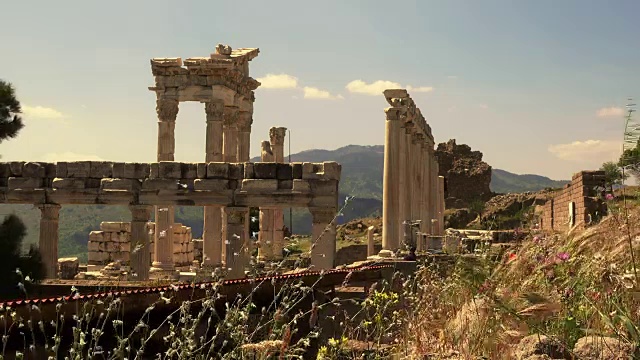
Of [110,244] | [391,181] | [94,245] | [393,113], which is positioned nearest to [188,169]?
[391,181]

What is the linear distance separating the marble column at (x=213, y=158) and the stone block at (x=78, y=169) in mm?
7759

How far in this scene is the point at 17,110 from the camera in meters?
24.5

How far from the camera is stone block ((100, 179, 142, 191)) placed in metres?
21.8

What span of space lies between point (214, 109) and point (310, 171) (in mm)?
10359

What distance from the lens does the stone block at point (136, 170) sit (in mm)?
21938

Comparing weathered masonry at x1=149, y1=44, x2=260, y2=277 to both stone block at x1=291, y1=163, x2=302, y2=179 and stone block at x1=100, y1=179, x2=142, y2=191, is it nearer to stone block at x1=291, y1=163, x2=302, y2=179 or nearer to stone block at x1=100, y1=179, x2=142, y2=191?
stone block at x1=100, y1=179, x2=142, y2=191

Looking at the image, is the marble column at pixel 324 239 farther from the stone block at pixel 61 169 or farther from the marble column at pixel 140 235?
the stone block at pixel 61 169

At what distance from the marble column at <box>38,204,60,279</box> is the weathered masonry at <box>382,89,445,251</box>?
34.6 feet

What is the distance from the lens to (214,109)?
29875 mm

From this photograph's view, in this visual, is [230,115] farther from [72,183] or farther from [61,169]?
[72,183]

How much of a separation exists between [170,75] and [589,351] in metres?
27.5

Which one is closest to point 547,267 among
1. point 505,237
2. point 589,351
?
point 589,351

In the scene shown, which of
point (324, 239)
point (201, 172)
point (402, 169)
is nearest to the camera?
point (324, 239)

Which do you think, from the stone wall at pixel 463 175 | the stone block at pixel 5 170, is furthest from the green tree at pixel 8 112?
the stone wall at pixel 463 175
